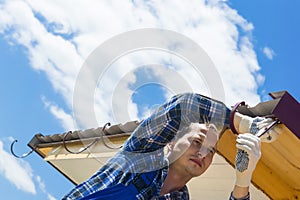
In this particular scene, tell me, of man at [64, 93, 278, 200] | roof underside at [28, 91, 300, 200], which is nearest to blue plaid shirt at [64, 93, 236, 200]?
man at [64, 93, 278, 200]

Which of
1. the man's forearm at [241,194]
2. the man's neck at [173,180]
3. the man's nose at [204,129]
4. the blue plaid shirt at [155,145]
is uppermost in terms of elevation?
the blue plaid shirt at [155,145]

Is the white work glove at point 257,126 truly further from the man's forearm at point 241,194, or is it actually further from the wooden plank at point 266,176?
the wooden plank at point 266,176

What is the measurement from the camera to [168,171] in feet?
5.71

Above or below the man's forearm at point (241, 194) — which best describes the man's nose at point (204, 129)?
above

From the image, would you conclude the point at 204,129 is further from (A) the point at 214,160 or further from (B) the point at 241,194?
(A) the point at 214,160

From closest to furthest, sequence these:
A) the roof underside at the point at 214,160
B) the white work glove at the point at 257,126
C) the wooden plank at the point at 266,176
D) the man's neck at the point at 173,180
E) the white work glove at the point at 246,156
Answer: the white work glove at the point at 246,156 → the man's neck at the point at 173,180 → the white work glove at the point at 257,126 → the roof underside at the point at 214,160 → the wooden plank at the point at 266,176

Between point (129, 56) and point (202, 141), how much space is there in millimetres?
543

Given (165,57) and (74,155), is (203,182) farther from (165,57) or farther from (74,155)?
(165,57)

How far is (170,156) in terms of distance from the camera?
1.74 m

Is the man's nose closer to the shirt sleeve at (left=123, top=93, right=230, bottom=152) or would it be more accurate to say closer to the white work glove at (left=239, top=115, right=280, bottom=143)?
the shirt sleeve at (left=123, top=93, right=230, bottom=152)

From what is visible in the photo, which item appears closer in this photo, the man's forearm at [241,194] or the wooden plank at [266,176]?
the man's forearm at [241,194]

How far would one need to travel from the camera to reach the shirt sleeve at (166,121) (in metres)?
1.71

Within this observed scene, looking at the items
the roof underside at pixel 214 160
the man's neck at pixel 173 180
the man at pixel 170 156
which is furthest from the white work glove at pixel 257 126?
the man's neck at pixel 173 180

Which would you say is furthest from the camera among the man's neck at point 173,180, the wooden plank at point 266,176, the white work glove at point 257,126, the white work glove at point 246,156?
the wooden plank at point 266,176
